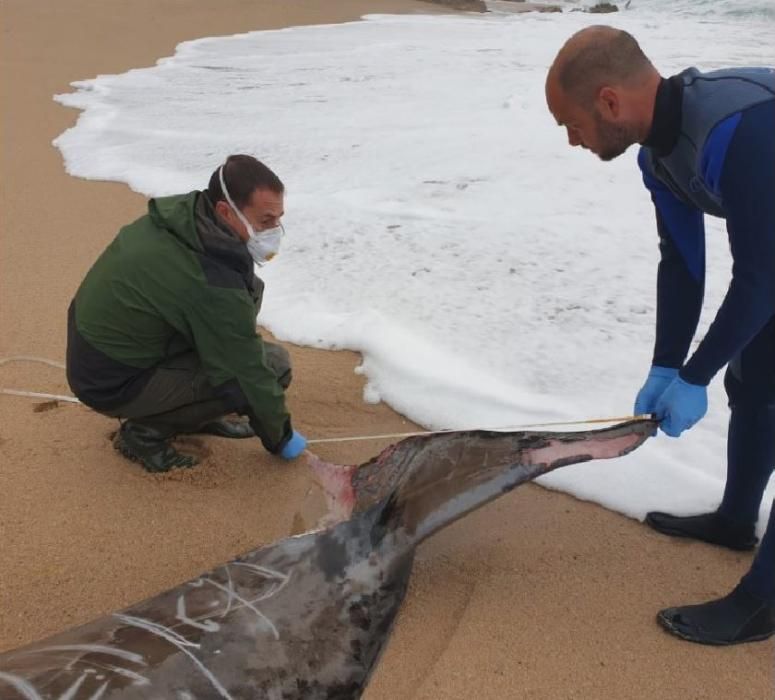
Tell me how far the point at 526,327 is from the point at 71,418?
2.38 meters

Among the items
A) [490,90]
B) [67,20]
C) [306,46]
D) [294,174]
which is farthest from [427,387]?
[67,20]

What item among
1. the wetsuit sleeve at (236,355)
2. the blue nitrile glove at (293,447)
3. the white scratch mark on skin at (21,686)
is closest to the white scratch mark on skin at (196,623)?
the white scratch mark on skin at (21,686)

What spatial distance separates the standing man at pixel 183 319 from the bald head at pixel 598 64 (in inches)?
44.1

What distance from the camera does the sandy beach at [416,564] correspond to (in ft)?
7.14

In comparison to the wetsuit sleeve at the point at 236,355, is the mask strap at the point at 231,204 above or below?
above

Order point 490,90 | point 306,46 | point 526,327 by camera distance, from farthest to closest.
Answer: point 306,46
point 490,90
point 526,327

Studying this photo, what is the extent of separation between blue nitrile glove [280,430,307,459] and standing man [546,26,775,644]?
4.42ft

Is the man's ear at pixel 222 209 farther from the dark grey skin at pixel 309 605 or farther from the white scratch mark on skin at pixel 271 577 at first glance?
the white scratch mark on skin at pixel 271 577

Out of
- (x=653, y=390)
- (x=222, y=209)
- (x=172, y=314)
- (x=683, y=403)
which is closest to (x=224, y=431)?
(x=172, y=314)

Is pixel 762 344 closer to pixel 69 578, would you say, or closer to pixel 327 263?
pixel 69 578

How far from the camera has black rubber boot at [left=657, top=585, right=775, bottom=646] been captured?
2.22 metres

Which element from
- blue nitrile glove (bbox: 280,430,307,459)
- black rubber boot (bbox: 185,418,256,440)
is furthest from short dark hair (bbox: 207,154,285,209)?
black rubber boot (bbox: 185,418,256,440)

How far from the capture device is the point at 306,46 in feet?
47.0

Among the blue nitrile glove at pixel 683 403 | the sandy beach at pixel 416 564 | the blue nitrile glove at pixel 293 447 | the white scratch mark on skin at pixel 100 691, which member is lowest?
the sandy beach at pixel 416 564
